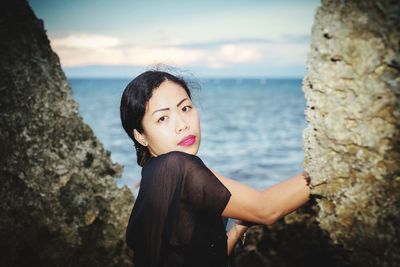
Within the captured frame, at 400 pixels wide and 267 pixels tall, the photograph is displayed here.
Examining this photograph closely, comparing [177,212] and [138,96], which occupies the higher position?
[138,96]

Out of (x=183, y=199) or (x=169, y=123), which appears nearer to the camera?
(x=183, y=199)

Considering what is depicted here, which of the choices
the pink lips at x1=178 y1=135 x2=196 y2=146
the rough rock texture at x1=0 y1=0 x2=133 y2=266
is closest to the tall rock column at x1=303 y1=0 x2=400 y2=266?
the pink lips at x1=178 y1=135 x2=196 y2=146

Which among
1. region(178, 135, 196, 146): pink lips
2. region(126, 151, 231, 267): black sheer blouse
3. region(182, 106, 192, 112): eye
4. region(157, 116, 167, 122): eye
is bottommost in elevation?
region(126, 151, 231, 267): black sheer blouse

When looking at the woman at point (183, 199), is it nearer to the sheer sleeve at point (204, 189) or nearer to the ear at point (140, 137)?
the sheer sleeve at point (204, 189)

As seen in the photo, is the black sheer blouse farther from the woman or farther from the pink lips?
the pink lips

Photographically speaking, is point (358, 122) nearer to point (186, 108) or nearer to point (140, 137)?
point (186, 108)

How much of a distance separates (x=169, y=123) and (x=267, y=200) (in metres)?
0.95

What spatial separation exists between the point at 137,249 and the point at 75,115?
2.40 metres

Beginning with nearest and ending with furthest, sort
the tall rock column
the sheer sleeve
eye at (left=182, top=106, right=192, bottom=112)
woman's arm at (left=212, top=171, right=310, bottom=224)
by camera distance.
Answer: the tall rock column → woman's arm at (left=212, top=171, right=310, bottom=224) → the sheer sleeve → eye at (left=182, top=106, right=192, bottom=112)

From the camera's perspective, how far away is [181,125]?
2297mm

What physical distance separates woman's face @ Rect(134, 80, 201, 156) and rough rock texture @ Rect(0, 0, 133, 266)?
1.86m

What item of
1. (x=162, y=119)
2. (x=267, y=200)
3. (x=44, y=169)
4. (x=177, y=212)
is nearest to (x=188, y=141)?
(x=162, y=119)

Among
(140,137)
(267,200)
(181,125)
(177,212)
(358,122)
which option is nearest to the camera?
(358,122)

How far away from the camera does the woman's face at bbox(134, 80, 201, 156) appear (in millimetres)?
2312
